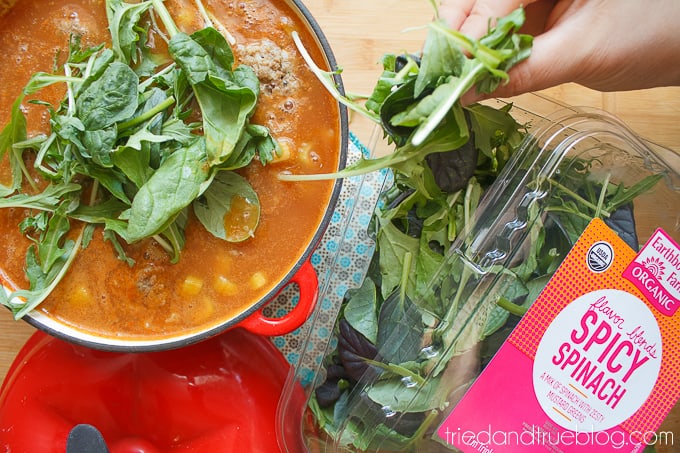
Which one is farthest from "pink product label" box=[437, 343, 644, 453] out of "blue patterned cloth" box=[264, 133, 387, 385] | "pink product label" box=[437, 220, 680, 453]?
"blue patterned cloth" box=[264, 133, 387, 385]

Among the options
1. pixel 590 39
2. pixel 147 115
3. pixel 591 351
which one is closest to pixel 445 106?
pixel 590 39

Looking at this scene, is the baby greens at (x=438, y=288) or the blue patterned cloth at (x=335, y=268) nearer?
Result: the baby greens at (x=438, y=288)

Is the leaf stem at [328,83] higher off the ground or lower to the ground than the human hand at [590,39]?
lower

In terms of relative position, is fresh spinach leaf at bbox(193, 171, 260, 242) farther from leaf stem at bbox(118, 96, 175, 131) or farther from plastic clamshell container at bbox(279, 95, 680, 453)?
plastic clamshell container at bbox(279, 95, 680, 453)

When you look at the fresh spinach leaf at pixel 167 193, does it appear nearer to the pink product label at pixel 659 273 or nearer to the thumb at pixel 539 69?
the thumb at pixel 539 69

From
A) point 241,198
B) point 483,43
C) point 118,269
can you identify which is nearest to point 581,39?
point 483,43

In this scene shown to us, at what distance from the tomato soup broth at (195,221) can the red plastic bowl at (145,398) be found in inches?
5.6

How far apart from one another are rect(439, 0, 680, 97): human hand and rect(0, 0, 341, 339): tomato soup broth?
329 mm

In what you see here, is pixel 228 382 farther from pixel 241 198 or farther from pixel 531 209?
pixel 531 209

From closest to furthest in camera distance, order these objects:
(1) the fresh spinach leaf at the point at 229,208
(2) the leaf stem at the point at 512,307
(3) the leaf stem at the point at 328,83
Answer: (3) the leaf stem at the point at 328,83 → (2) the leaf stem at the point at 512,307 → (1) the fresh spinach leaf at the point at 229,208

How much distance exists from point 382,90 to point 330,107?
30 cm

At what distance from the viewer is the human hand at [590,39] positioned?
0.97m

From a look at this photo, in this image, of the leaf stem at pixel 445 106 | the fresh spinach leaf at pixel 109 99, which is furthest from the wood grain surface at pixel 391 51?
the leaf stem at pixel 445 106

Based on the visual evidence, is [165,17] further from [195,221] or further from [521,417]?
[521,417]
